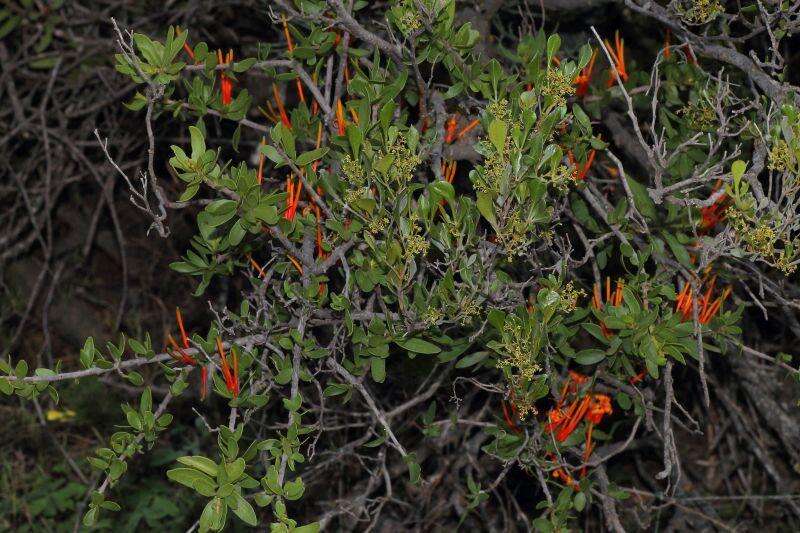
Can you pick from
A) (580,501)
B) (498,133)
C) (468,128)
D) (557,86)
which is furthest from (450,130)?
(580,501)

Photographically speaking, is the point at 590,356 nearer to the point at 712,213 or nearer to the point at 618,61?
the point at 712,213

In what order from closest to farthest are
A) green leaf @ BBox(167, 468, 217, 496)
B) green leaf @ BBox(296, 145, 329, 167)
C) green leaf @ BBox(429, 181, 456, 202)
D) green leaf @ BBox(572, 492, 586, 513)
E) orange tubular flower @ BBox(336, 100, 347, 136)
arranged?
green leaf @ BBox(167, 468, 217, 496) → green leaf @ BBox(429, 181, 456, 202) → green leaf @ BBox(296, 145, 329, 167) → orange tubular flower @ BBox(336, 100, 347, 136) → green leaf @ BBox(572, 492, 586, 513)

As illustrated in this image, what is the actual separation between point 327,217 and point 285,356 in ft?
1.05

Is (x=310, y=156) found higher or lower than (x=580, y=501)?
higher

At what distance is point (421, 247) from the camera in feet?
5.84

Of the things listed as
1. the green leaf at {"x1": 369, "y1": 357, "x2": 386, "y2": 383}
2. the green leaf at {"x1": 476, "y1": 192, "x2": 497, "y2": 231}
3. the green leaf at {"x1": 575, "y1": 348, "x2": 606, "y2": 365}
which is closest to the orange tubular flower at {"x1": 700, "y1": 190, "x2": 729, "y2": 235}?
the green leaf at {"x1": 575, "y1": 348, "x2": 606, "y2": 365}

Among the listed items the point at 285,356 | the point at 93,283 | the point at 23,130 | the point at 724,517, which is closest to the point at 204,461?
the point at 285,356

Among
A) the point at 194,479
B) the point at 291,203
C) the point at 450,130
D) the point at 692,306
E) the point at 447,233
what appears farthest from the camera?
the point at 450,130

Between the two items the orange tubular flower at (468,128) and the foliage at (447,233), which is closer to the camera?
the foliage at (447,233)

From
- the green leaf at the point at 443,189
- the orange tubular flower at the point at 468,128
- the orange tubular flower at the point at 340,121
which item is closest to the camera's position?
the green leaf at the point at 443,189

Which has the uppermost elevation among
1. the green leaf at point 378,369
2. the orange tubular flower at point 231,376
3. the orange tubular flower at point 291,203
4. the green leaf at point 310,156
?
the green leaf at point 310,156

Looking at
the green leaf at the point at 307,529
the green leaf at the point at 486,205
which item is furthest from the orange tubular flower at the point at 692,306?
the green leaf at the point at 307,529

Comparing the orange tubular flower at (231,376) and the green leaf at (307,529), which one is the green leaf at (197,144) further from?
the green leaf at (307,529)

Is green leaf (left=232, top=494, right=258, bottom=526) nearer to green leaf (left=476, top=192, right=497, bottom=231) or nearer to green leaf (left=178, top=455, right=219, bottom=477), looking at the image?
green leaf (left=178, top=455, right=219, bottom=477)
